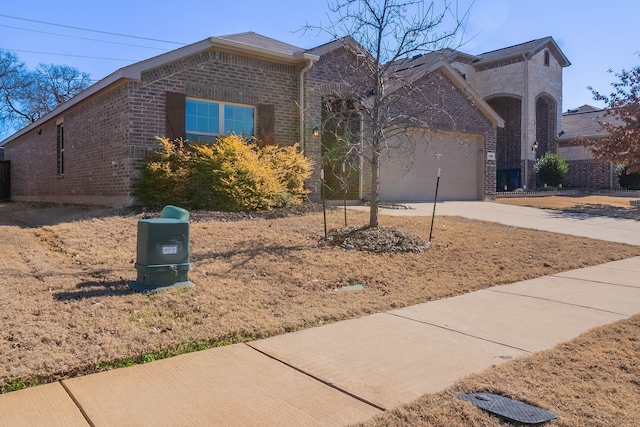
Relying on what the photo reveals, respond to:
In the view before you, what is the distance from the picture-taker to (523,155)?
92.2ft

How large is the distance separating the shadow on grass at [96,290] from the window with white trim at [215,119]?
7.60m

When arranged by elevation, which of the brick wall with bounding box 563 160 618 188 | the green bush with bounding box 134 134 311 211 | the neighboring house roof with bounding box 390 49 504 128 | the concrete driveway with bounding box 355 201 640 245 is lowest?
the concrete driveway with bounding box 355 201 640 245

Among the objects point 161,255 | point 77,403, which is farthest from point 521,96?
point 77,403

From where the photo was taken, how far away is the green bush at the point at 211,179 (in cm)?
1116

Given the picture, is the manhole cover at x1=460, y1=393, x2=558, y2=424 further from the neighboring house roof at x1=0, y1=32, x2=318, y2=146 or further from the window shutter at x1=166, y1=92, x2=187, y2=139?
the neighboring house roof at x1=0, y1=32, x2=318, y2=146

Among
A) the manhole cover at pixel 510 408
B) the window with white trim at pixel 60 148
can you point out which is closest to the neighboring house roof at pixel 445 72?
the window with white trim at pixel 60 148

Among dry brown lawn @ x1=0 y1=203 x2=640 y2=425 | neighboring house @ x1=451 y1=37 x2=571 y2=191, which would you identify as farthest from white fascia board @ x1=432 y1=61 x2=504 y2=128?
neighboring house @ x1=451 y1=37 x2=571 y2=191

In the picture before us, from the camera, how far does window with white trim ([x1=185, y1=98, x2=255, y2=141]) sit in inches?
508

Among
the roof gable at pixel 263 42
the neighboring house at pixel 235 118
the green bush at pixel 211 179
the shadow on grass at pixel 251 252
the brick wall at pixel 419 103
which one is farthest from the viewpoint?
the roof gable at pixel 263 42

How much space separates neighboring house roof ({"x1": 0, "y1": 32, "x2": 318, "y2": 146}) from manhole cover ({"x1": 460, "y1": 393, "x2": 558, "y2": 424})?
35.6ft

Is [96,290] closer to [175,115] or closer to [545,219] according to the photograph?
[175,115]

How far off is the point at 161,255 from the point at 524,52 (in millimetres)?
27130

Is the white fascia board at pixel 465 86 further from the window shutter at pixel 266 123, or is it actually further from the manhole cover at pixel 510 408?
the manhole cover at pixel 510 408

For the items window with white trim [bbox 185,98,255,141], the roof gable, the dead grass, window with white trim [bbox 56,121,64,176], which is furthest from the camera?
window with white trim [bbox 56,121,64,176]
